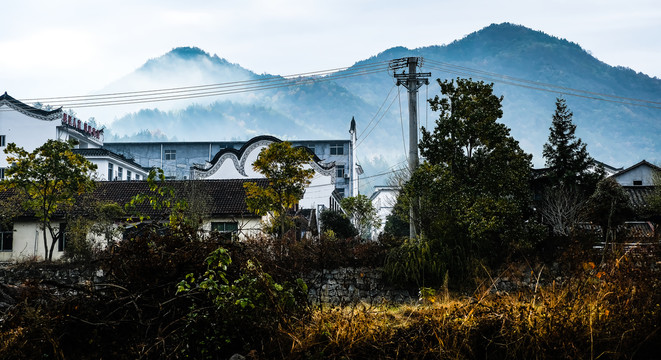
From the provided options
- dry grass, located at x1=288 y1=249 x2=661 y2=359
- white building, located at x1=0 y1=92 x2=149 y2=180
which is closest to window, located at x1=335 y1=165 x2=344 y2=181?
white building, located at x1=0 y1=92 x2=149 y2=180

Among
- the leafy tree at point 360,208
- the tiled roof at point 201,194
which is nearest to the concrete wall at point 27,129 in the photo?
the tiled roof at point 201,194

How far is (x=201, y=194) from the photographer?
2850 cm

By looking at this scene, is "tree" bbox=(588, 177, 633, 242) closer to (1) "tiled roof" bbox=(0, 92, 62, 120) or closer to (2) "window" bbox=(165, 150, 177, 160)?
(1) "tiled roof" bbox=(0, 92, 62, 120)

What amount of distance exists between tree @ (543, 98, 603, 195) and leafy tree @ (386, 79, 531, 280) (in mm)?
8532

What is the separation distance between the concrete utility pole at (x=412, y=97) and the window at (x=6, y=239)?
70.7 ft

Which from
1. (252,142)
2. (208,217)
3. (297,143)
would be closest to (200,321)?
(208,217)

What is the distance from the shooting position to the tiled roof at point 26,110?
49.4 m

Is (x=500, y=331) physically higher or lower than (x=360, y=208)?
lower

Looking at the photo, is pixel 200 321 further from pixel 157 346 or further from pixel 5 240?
pixel 5 240

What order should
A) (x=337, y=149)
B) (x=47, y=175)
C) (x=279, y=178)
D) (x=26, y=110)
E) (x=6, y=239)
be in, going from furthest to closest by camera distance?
(x=337, y=149) < (x=26, y=110) < (x=6, y=239) < (x=279, y=178) < (x=47, y=175)

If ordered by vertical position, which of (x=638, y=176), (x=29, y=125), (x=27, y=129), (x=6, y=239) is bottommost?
(x=6, y=239)

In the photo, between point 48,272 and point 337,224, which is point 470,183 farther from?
point 337,224

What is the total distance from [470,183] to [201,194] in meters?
15.1

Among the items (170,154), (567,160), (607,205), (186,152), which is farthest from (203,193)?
(170,154)
